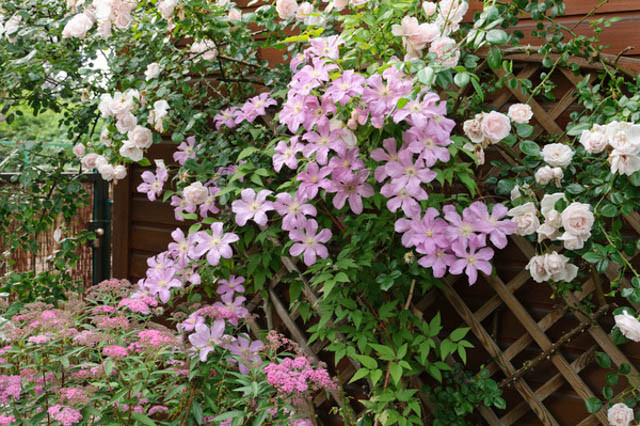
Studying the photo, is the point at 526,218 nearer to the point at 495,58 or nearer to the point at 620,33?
the point at 495,58

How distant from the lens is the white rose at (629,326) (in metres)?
1.39

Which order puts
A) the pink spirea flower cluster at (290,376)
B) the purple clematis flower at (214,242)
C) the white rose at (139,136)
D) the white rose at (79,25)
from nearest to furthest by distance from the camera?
the pink spirea flower cluster at (290,376)
the purple clematis flower at (214,242)
the white rose at (139,136)
the white rose at (79,25)

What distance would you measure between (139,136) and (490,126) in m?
1.12

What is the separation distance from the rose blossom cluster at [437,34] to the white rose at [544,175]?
36 cm

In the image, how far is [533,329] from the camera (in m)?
1.75

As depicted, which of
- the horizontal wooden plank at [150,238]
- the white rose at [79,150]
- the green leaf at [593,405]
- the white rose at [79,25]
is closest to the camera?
the green leaf at [593,405]

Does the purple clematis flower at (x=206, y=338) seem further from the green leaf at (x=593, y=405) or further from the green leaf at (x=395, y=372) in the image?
the green leaf at (x=593, y=405)

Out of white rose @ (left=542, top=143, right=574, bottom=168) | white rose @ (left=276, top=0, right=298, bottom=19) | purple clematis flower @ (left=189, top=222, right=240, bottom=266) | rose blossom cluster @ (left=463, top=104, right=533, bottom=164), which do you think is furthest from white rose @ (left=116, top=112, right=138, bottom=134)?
white rose @ (left=542, top=143, right=574, bottom=168)

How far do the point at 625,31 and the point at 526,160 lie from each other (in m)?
0.48

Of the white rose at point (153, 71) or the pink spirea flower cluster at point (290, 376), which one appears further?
the white rose at point (153, 71)

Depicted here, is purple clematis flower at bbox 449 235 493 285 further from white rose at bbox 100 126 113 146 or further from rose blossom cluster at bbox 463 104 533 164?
white rose at bbox 100 126 113 146

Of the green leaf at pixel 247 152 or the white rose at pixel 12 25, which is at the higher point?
the white rose at pixel 12 25

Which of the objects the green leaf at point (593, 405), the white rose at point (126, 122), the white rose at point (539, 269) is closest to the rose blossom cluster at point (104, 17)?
the white rose at point (126, 122)

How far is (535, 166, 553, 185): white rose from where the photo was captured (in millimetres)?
1561
